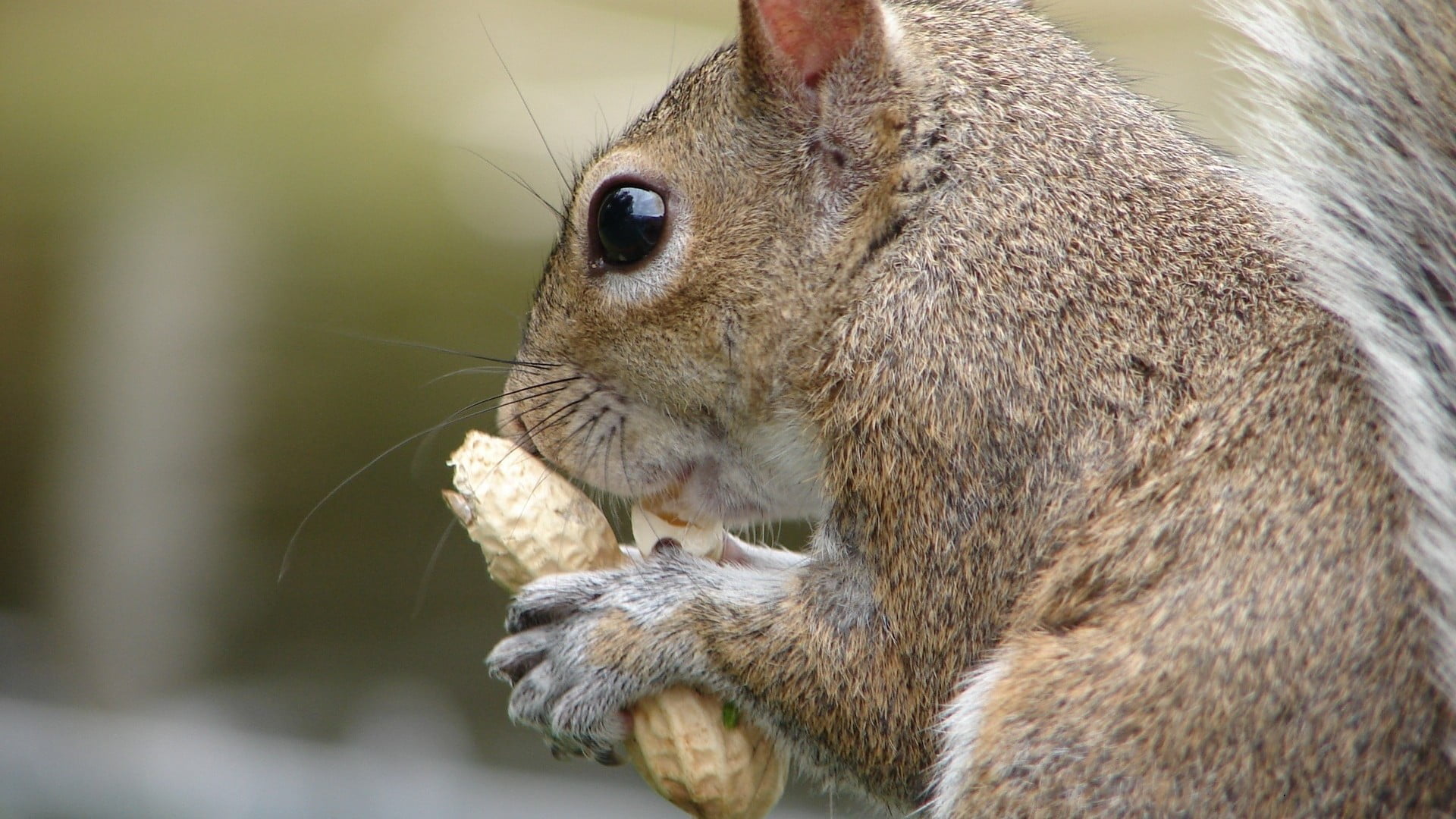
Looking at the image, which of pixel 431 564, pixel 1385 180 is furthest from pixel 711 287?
pixel 1385 180

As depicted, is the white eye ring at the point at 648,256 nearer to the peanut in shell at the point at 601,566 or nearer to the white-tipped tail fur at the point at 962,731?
the peanut in shell at the point at 601,566

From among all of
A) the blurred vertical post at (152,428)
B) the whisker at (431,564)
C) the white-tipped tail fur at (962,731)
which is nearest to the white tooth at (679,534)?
the whisker at (431,564)

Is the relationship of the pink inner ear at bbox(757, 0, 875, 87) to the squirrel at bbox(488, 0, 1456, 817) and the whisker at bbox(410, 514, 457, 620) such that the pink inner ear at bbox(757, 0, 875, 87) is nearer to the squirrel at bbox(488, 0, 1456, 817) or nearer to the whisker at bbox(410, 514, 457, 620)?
the squirrel at bbox(488, 0, 1456, 817)

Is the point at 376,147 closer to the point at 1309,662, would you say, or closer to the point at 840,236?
the point at 840,236

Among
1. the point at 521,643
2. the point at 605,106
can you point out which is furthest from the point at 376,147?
the point at 521,643

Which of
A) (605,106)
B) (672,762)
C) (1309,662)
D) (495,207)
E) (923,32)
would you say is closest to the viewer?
(1309,662)

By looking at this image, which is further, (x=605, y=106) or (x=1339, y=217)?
(x=605, y=106)

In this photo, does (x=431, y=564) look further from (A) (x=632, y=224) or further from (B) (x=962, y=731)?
(B) (x=962, y=731)

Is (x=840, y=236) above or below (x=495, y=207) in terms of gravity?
above
